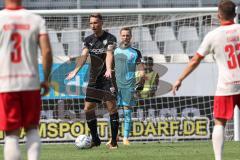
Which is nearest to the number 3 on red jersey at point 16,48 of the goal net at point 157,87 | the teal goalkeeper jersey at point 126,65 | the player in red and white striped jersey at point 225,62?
the player in red and white striped jersey at point 225,62

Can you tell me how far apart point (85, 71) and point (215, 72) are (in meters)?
2.34

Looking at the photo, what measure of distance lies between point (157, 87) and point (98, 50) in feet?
8.53

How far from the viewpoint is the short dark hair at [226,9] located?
8781 mm

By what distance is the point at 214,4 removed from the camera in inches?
743

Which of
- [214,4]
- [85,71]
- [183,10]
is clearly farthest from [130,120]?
[214,4]

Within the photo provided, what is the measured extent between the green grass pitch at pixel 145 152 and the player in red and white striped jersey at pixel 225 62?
74.9 inches

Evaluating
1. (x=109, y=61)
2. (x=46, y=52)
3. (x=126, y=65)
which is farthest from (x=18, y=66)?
(x=126, y=65)

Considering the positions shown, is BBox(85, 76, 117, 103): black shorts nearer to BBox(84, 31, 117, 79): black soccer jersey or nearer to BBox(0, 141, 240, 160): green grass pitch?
BBox(84, 31, 117, 79): black soccer jersey

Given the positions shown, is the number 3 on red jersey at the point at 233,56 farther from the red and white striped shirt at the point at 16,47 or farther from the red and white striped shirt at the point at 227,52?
the red and white striped shirt at the point at 16,47

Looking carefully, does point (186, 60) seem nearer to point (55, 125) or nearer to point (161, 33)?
point (161, 33)

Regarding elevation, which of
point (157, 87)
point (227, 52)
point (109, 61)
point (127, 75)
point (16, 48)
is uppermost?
point (16, 48)

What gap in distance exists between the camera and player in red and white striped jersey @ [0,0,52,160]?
23.9 feet

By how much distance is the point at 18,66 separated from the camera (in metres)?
7.30

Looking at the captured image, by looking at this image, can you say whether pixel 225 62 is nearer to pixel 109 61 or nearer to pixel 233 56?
pixel 233 56
